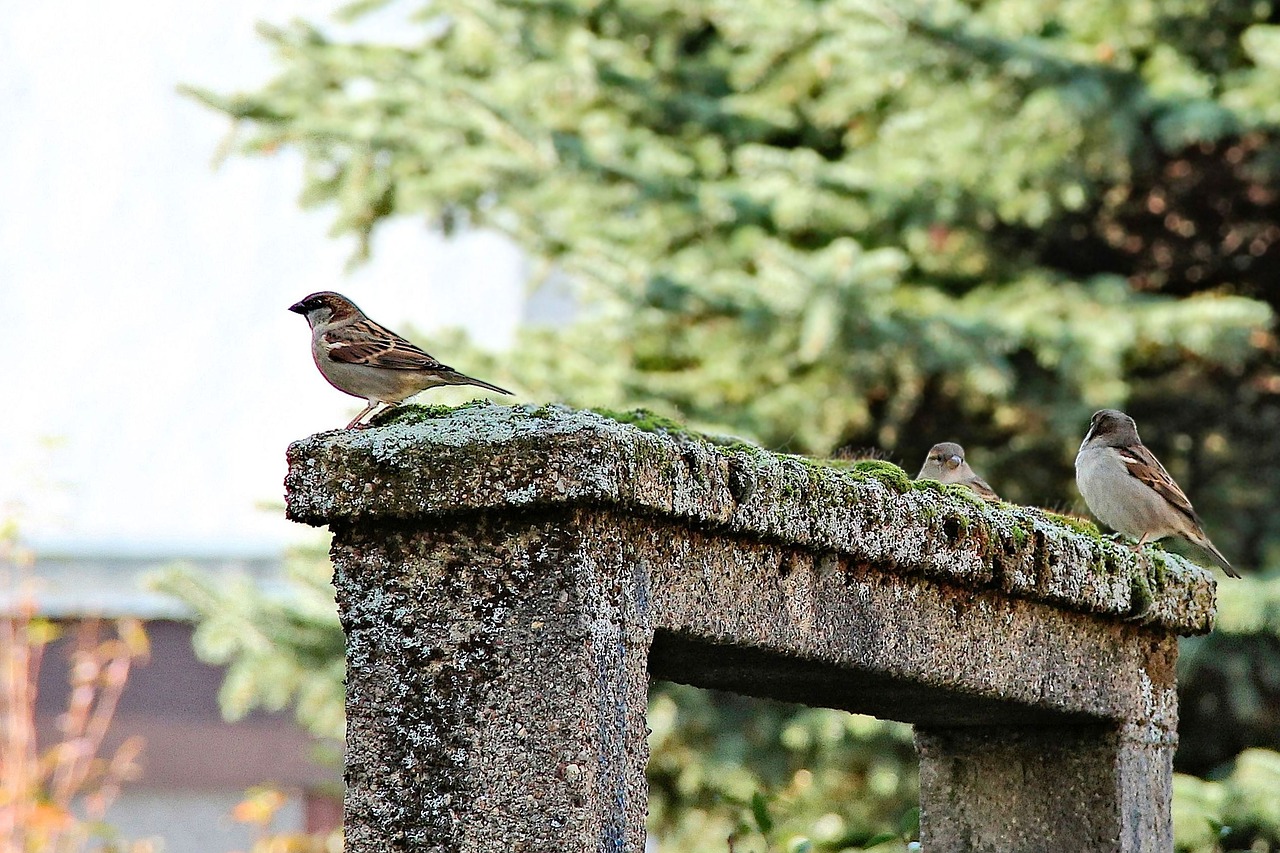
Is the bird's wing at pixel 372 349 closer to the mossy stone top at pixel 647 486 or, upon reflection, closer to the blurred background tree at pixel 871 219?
the mossy stone top at pixel 647 486

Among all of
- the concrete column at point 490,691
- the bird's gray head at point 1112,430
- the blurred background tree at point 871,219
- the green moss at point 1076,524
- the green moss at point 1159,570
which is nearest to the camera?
the concrete column at point 490,691

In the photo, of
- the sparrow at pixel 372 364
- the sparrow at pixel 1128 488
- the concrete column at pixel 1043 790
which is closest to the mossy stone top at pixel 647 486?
the concrete column at pixel 1043 790

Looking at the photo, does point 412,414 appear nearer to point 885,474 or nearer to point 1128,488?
point 885,474

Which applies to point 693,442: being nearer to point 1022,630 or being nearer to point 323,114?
point 1022,630

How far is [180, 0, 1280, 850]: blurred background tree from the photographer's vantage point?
6875 mm

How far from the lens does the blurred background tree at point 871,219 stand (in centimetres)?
688

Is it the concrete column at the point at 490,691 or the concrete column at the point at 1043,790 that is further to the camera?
the concrete column at the point at 1043,790

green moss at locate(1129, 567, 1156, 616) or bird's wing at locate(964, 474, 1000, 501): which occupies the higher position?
bird's wing at locate(964, 474, 1000, 501)

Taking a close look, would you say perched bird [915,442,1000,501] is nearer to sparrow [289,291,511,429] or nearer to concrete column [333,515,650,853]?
sparrow [289,291,511,429]

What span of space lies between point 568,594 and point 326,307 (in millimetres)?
1579

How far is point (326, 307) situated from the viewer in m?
3.25

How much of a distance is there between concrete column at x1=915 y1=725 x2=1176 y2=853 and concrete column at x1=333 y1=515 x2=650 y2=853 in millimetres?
1283

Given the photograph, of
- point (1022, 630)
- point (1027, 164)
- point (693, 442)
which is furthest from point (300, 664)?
point (693, 442)

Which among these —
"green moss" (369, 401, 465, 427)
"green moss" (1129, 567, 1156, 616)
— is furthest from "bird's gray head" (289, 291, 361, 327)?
"green moss" (1129, 567, 1156, 616)
